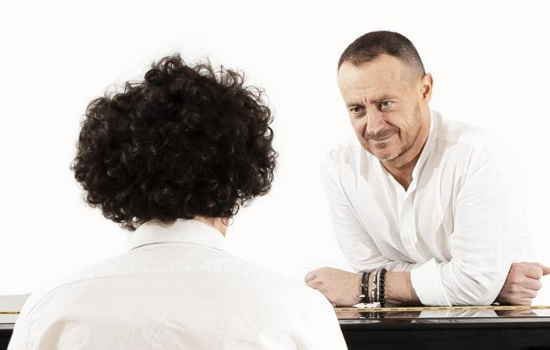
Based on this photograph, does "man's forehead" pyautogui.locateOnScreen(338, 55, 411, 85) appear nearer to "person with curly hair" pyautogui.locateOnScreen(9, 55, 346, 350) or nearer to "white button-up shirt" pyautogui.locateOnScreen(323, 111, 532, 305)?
"white button-up shirt" pyautogui.locateOnScreen(323, 111, 532, 305)

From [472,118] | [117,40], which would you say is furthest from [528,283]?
[117,40]

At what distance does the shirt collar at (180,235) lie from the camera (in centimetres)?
146

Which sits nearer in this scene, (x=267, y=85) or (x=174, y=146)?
(x=174, y=146)

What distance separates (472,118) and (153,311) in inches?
168

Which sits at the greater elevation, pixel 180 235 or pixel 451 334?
pixel 180 235

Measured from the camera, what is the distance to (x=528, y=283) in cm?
258

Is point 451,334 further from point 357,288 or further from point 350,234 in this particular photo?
point 350,234

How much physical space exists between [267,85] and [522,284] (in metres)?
3.11

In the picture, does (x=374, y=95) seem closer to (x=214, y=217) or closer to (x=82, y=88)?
(x=214, y=217)

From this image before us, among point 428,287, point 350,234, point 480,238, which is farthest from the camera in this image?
point 350,234

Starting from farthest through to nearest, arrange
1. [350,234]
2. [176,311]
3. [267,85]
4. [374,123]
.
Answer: [267,85] < [350,234] < [374,123] < [176,311]

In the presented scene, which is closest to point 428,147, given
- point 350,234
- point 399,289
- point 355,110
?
point 355,110

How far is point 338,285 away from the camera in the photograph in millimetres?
2631

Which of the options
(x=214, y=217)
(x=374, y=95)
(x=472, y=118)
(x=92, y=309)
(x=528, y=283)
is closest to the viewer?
(x=92, y=309)
